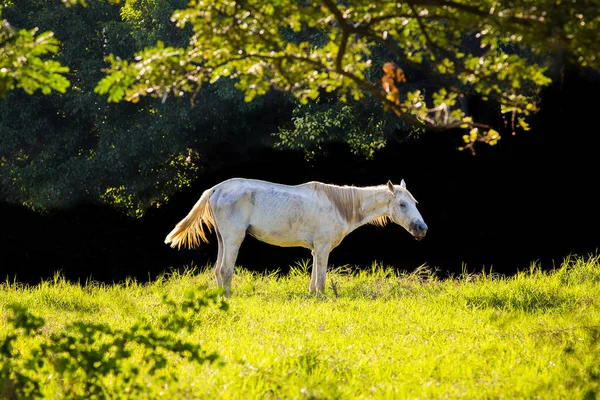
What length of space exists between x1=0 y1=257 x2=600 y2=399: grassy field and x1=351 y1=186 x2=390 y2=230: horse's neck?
122cm

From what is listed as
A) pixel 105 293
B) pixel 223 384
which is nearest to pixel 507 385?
pixel 223 384

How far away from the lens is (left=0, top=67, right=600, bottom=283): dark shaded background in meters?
16.9

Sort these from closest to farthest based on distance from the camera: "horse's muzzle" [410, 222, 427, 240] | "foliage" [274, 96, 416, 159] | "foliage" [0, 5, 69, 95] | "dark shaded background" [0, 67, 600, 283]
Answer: "foliage" [0, 5, 69, 95] → "horse's muzzle" [410, 222, 427, 240] → "foliage" [274, 96, 416, 159] → "dark shaded background" [0, 67, 600, 283]

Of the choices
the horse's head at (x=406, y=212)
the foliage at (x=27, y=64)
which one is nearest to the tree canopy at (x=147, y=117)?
the horse's head at (x=406, y=212)

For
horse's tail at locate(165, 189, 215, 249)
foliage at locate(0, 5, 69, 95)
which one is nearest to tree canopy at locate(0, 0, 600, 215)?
horse's tail at locate(165, 189, 215, 249)

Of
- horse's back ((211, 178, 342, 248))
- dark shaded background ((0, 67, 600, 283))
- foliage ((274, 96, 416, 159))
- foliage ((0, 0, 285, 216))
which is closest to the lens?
horse's back ((211, 178, 342, 248))

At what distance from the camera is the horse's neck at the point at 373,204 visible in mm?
12711

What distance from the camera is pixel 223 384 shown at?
696cm

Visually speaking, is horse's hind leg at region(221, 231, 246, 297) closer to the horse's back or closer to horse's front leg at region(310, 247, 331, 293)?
the horse's back

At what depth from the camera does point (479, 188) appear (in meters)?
17.4

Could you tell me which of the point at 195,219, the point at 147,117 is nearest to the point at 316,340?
the point at 195,219

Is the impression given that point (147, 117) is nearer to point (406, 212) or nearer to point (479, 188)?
point (406, 212)

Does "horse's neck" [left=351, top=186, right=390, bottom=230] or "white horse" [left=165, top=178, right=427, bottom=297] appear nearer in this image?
"white horse" [left=165, top=178, right=427, bottom=297]

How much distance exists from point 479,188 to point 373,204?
5.39m
